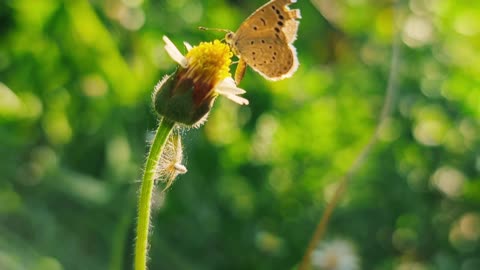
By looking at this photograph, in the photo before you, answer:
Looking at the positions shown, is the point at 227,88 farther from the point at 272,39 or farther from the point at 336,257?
the point at 336,257

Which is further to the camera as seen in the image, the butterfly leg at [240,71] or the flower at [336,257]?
the flower at [336,257]

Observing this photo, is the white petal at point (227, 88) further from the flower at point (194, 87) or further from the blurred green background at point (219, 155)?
the blurred green background at point (219, 155)

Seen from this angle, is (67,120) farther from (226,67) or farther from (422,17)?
(422,17)

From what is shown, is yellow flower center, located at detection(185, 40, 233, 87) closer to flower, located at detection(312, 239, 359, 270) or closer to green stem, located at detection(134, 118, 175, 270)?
green stem, located at detection(134, 118, 175, 270)

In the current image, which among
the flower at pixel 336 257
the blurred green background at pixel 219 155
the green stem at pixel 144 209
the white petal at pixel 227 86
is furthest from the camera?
the flower at pixel 336 257

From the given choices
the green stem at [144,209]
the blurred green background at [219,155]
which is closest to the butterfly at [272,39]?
the green stem at [144,209]

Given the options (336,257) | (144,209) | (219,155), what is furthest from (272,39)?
(336,257)

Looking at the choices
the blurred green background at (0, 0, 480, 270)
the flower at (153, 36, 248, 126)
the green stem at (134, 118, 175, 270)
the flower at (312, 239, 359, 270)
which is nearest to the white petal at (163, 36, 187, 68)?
the flower at (153, 36, 248, 126)
